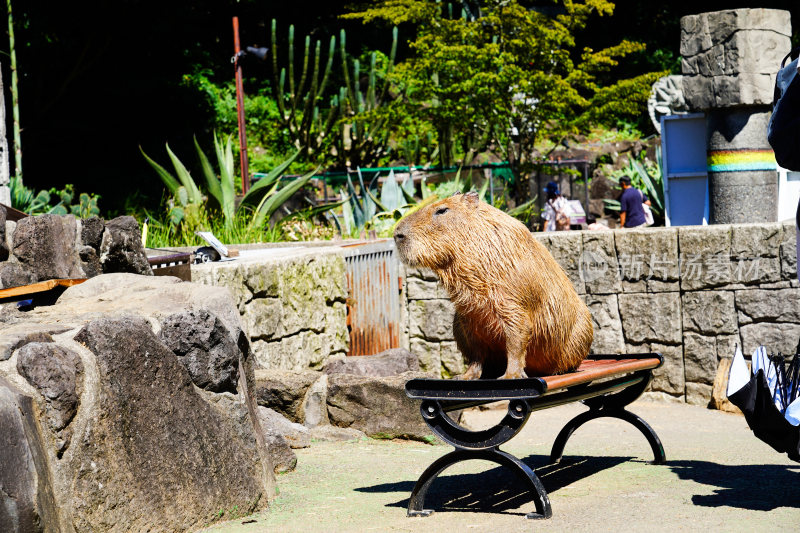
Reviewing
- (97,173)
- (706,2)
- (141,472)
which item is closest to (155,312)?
(141,472)

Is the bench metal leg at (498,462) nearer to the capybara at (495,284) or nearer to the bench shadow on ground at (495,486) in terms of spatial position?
the bench shadow on ground at (495,486)

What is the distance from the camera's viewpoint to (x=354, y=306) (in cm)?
712

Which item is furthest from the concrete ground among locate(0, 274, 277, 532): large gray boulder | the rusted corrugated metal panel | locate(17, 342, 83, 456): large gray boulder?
the rusted corrugated metal panel

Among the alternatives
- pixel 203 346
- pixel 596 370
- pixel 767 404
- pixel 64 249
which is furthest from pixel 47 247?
pixel 767 404

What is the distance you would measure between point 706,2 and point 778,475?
20.4m

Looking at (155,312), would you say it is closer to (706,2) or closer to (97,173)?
(97,173)

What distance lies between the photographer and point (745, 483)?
4.13m

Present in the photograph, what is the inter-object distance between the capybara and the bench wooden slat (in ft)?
0.50

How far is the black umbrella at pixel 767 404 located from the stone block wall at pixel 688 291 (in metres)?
3.37

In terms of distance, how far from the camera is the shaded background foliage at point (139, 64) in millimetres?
18047

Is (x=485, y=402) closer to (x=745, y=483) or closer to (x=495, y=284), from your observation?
(x=495, y=284)

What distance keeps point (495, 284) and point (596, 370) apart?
591 millimetres

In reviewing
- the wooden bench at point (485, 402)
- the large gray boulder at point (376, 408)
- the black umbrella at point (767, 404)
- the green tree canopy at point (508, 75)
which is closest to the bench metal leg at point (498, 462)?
the wooden bench at point (485, 402)

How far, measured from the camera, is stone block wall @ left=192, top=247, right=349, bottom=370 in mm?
5609
